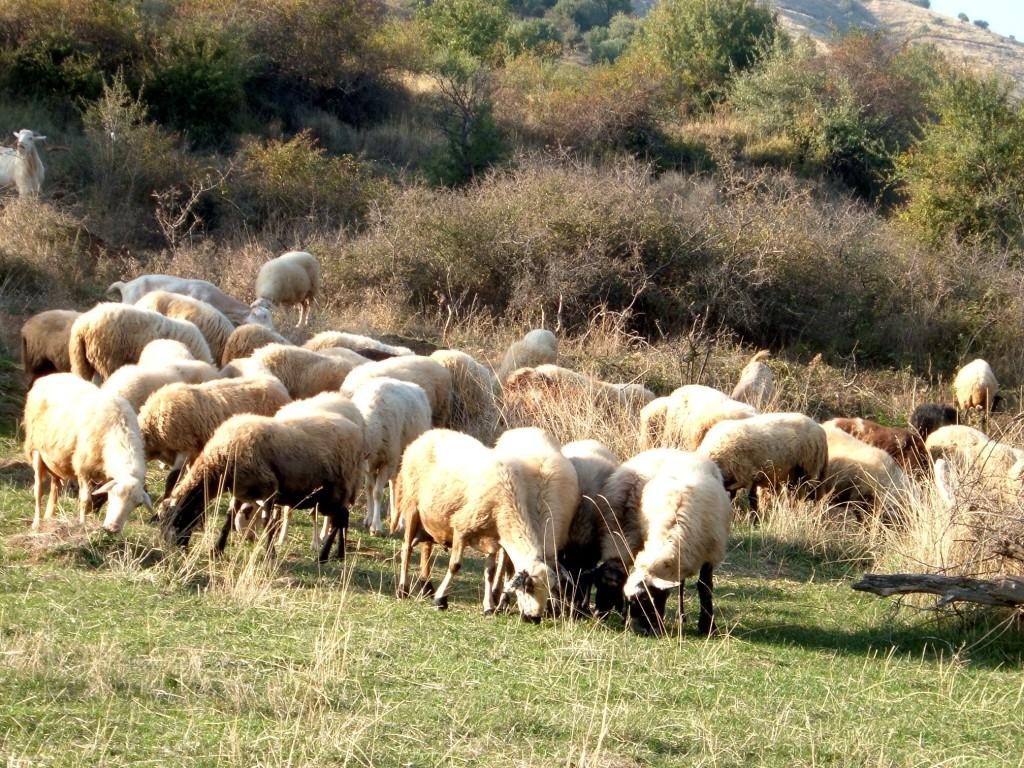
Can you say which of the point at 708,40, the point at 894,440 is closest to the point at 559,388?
the point at 894,440

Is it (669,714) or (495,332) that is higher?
(669,714)

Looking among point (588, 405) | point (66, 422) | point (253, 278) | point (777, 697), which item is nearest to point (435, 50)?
point (253, 278)

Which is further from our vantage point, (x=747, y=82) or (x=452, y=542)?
(x=747, y=82)

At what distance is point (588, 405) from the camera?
14203 mm

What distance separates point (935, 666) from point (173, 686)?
15.6ft

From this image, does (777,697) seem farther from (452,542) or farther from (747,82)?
(747,82)

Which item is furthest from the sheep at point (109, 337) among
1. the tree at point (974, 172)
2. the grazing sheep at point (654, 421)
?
A: the tree at point (974, 172)

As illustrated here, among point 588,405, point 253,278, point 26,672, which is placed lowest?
point 253,278

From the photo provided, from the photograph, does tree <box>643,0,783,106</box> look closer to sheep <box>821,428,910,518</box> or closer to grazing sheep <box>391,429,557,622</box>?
sheep <box>821,428,910,518</box>

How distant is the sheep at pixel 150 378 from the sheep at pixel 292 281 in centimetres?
710

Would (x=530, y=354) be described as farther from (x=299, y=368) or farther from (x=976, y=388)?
(x=976, y=388)

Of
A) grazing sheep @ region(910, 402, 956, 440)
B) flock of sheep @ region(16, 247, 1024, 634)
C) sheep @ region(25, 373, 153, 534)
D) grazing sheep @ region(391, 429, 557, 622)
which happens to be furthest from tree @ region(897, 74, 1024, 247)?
sheep @ region(25, 373, 153, 534)

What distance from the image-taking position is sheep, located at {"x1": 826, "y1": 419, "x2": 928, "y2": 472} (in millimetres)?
14758

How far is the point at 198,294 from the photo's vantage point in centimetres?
1664
